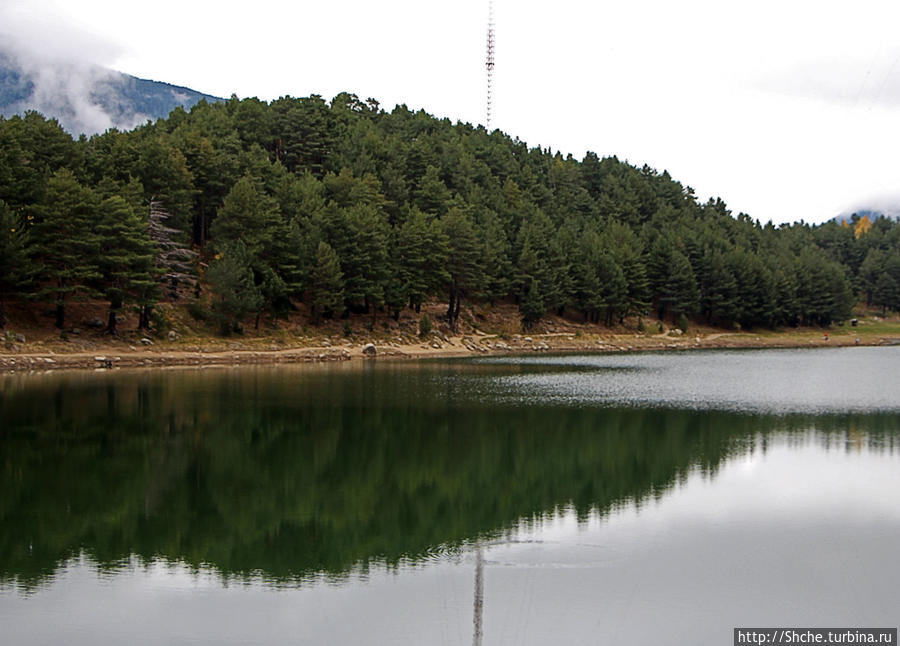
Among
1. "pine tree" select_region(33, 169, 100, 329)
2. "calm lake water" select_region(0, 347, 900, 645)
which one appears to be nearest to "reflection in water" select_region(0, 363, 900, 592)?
"calm lake water" select_region(0, 347, 900, 645)

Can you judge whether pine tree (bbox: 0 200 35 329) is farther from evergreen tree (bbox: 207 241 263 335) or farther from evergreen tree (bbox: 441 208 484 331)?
evergreen tree (bbox: 441 208 484 331)

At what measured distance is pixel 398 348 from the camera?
78062mm

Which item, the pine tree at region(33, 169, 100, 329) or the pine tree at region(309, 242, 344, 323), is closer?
the pine tree at region(33, 169, 100, 329)

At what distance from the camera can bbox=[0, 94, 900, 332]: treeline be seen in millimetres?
62344

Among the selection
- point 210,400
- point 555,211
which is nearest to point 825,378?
point 210,400

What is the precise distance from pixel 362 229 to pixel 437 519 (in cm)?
6145

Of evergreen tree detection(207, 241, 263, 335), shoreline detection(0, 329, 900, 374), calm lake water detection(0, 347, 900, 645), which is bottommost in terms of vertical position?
calm lake water detection(0, 347, 900, 645)

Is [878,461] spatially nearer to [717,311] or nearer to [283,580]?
[283,580]

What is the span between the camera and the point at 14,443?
29469 mm

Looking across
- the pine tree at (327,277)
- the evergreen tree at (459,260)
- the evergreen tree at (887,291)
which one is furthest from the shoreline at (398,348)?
the evergreen tree at (887,291)

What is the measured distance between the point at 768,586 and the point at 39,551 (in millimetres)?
14044

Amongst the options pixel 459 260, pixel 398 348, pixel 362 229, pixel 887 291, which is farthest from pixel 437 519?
pixel 887 291

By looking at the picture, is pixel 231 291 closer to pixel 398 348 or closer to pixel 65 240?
pixel 65 240

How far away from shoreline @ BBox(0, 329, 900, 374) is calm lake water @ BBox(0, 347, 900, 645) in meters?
14.5
